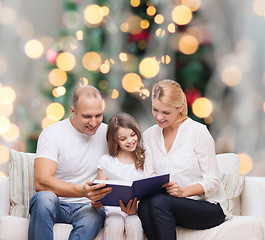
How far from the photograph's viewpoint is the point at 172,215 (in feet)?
5.68

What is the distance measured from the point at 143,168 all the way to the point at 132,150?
4.1 inches

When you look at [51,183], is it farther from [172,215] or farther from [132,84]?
[132,84]

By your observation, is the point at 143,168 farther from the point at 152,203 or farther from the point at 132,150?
the point at 152,203

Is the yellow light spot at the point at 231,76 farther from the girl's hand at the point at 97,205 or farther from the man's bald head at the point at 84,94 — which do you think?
the girl's hand at the point at 97,205

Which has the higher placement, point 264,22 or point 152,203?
point 264,22

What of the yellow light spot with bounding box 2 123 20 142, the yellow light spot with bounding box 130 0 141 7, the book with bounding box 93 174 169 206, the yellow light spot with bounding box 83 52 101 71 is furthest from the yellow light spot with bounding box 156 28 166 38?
the book with bounding box 93 174 169 206

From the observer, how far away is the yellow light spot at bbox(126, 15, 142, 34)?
2.92 meters

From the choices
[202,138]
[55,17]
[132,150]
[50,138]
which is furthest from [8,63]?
[202,138]

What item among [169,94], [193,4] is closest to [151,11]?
[193,4]

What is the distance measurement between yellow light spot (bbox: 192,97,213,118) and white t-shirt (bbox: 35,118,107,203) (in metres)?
1.03

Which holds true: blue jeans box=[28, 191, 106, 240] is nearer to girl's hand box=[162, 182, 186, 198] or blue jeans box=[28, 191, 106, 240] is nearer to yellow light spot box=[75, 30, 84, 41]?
girl's hand box=[162, 182, 186, 198]

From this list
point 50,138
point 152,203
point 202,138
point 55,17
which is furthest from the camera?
point 55,17

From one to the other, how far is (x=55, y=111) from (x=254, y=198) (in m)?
1.47

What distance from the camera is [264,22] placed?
2959 millimetres
